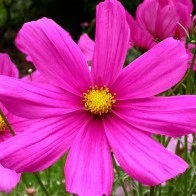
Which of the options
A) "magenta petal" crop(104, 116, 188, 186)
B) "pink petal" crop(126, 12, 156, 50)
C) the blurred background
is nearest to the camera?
"magenta petal" crop(104, 116, 188, 186)

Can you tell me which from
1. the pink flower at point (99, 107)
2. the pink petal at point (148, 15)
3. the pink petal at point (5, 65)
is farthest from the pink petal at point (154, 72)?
the pink petal at point (5, 65)

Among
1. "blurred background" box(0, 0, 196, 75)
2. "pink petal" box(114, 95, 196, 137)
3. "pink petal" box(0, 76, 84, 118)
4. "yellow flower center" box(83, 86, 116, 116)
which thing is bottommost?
"pink petal" box(114, 95, 196, 137)

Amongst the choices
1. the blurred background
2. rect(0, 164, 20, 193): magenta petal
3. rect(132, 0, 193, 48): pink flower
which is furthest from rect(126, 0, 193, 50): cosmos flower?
the blurred background

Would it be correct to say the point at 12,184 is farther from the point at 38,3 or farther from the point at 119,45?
the point at 38,3

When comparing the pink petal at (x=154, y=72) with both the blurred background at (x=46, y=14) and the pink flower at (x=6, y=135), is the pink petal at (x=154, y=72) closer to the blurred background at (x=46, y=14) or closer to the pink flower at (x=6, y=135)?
the pink flower at (x=6, y=135)

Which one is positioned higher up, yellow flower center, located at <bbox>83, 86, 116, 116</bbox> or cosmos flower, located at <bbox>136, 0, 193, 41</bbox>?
cosmos flower, located at <bbox>136, 0, 193, 41</bbox>

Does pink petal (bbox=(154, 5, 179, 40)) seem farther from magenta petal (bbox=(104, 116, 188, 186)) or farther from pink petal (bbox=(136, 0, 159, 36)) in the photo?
magenta petal (bbox=(104, 116, 188, 186))
